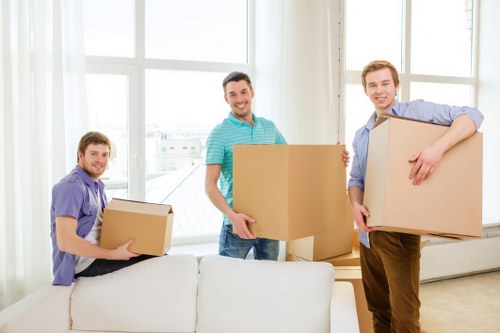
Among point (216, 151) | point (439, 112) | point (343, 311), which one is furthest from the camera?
point (216, 151)

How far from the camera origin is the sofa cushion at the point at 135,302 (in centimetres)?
184

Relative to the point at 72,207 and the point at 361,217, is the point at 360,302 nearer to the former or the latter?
the point at 361,217

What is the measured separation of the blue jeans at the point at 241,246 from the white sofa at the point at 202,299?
0.14 meters

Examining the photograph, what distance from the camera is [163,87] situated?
2.89 meters

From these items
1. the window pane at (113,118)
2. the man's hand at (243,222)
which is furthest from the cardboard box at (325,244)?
the window pane at (113,118)

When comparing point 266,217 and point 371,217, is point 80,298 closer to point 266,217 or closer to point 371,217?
point 266,217

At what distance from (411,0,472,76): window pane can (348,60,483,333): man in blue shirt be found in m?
2.38

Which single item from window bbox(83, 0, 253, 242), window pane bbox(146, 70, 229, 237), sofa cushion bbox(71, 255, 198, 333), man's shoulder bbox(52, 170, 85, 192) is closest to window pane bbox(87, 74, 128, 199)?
window bbox(83, 0, 253, 242)

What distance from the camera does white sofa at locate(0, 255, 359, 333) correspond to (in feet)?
5.85

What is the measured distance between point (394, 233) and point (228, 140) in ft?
2.75

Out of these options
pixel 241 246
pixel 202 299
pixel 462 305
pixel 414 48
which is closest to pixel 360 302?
pixel 241 246

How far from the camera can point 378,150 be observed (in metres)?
1.48

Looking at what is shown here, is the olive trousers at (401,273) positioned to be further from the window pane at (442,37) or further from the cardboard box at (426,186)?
the window pane at (442,37)

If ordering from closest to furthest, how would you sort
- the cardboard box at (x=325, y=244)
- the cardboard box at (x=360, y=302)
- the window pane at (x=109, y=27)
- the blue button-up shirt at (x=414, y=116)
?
1. the blue button-up shirt at (x=414, y=116)
2. the cardboard box at (x=360, y=302)
3. the cardboard box at (x=325, y=244)
4. the window pane at (x=109, y=27)
